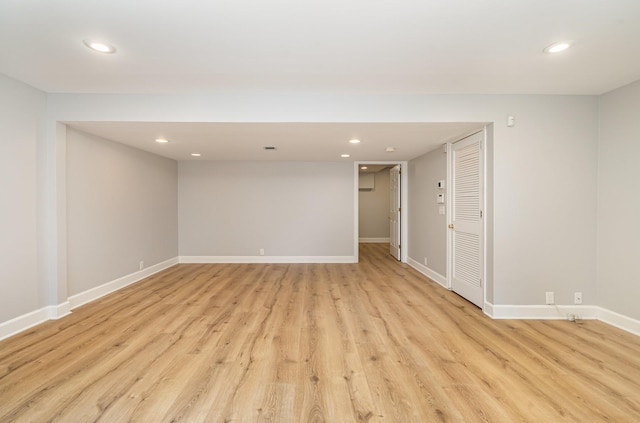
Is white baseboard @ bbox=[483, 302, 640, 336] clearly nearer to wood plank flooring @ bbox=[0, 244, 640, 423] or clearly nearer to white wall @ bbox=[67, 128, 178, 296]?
wood plank flooring @ bbox=[0, 244, 640, 423]

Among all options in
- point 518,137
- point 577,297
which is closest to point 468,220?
point 518,137

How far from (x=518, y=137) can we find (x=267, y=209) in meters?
4.66

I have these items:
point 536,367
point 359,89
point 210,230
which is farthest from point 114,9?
point 210,230

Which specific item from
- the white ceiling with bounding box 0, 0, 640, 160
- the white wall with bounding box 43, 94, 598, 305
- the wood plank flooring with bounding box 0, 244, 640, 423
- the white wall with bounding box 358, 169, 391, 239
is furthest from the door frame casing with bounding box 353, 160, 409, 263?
the white wall with bounding box 358, 169, 391, 239

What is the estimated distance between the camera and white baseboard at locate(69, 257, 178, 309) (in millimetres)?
3582

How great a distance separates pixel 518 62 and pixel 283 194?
4.70 m

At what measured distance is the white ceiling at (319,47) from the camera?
1.80 meters

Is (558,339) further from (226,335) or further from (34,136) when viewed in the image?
(34,136)

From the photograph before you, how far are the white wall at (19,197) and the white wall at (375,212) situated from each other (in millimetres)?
7913

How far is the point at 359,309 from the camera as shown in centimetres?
353

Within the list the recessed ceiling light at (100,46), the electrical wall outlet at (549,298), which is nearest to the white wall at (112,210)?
the recessed ceiling light at (100,46)

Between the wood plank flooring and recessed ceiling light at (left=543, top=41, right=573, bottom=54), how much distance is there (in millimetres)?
2464

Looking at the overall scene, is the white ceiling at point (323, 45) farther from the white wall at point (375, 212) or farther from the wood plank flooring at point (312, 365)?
the white wall at point (375, 212)

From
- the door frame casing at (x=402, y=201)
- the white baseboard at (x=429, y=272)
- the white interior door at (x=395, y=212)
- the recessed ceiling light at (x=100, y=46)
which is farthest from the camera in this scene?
the white interior door at (x=395, y=212)
